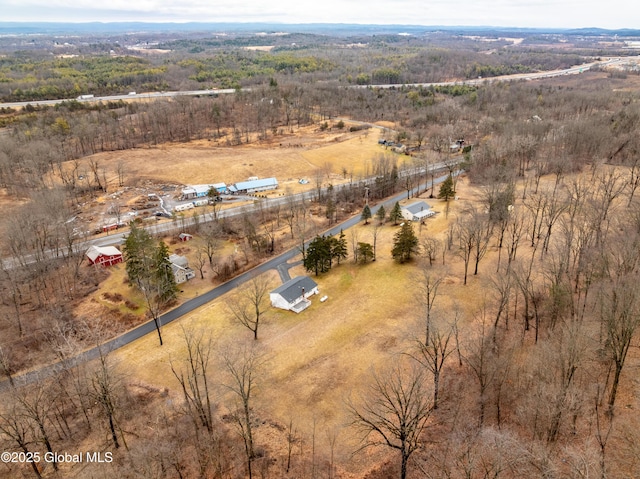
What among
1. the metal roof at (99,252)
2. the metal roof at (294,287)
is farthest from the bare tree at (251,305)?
the metal roof at (99,252)

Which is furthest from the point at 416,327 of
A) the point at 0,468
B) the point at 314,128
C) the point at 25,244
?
the point at 314,128

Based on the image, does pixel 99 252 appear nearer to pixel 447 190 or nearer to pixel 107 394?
pixel 107 394

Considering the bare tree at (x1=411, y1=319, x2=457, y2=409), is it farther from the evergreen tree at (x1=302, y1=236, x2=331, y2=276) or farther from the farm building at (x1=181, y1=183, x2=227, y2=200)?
the farm building at (x1=181, y1=183, x2=227, y2=200)

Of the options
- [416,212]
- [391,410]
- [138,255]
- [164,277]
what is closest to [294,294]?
[164,277]

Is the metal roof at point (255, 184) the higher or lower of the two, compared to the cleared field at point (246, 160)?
lower

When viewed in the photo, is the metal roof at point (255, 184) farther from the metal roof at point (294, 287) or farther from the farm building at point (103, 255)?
the metal roof at point (294, 287)

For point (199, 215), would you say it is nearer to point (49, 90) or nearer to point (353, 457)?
point (353, 457)
